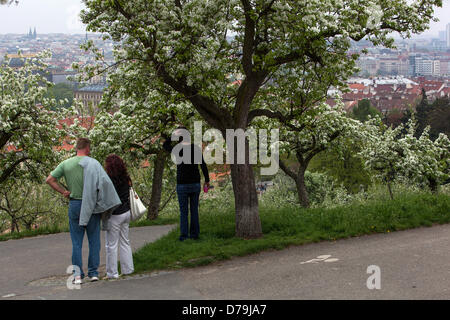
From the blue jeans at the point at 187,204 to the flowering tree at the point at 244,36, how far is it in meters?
0.78

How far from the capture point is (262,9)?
1023 cm

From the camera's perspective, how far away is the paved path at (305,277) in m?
6.98

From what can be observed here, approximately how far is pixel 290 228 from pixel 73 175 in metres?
4.06

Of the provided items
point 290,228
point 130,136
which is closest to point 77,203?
point 290,228

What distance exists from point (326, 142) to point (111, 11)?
42.1 ft

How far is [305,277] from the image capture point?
765 centimetres

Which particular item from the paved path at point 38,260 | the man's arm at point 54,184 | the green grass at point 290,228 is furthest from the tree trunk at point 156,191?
the man's arm at point 54,184

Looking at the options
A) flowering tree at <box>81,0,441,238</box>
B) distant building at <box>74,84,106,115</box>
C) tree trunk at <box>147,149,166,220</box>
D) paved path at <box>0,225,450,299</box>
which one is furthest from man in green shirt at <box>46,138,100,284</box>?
tree trunk at <box>147,149,166,220</box>

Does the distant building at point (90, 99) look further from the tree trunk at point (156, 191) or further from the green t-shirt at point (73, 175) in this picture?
the green t-shirt at point (73, 175)

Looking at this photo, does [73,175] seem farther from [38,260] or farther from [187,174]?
[38,260]

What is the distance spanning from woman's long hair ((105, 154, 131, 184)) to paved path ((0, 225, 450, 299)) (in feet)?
4.43
